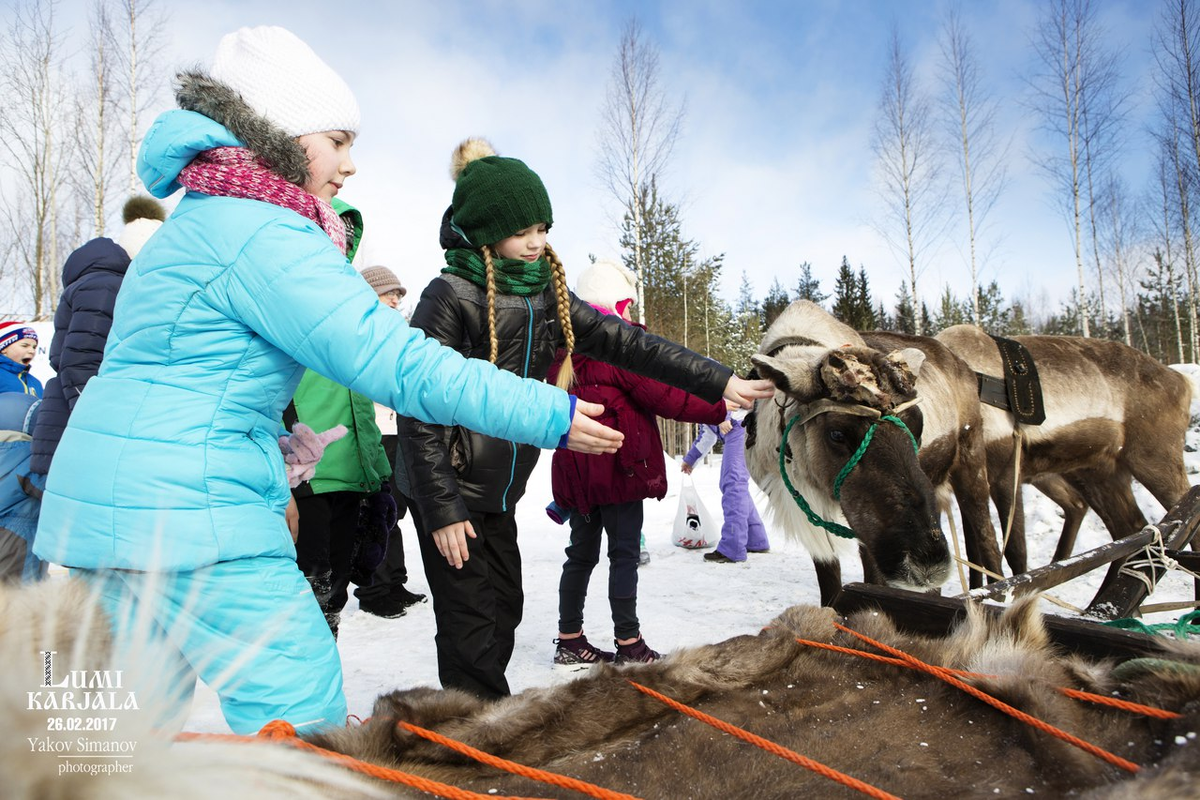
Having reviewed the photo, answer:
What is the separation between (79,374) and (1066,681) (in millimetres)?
3543

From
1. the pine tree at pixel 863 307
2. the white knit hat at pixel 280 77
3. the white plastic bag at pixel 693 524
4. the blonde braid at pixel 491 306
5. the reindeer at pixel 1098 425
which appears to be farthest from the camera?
the pine tree at pixel 863 307

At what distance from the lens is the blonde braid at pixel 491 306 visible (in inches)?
93.2

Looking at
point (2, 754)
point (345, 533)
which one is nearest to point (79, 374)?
point (345, 533)

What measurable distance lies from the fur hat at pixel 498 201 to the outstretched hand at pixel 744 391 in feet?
3.04

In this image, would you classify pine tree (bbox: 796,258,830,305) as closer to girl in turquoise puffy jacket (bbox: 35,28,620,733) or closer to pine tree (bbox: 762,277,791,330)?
pine tree (bbox: 762,277,791,330)

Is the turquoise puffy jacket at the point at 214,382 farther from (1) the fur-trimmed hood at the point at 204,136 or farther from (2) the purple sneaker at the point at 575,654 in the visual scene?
(2) the purple sneaker at the point at 575,654

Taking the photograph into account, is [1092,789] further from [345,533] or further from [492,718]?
[345,533]

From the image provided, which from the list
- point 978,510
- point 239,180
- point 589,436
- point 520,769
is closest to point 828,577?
point 978,510

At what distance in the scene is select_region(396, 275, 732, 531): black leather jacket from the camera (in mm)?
2227

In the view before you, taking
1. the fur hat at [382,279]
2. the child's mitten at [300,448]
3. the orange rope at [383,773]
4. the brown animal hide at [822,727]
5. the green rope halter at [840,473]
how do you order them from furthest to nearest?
→ the fur hat at [382,279] → the green rope halter at [840,473] → the child's mitten at [300,448] → the brown animal hide at [822,727] → the orange rope at [383,773]

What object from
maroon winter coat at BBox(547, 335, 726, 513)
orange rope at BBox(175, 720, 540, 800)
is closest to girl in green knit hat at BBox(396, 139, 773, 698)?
maroon winter coat at BBox(547, 335, 726, 513)

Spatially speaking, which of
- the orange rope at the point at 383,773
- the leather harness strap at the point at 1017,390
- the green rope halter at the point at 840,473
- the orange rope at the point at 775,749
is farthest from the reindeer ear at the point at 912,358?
the orange rope at the point at 383,773

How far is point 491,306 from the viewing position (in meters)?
2.38

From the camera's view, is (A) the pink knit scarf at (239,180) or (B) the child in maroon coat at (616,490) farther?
(B) the child in maroon coat at (616,490)
